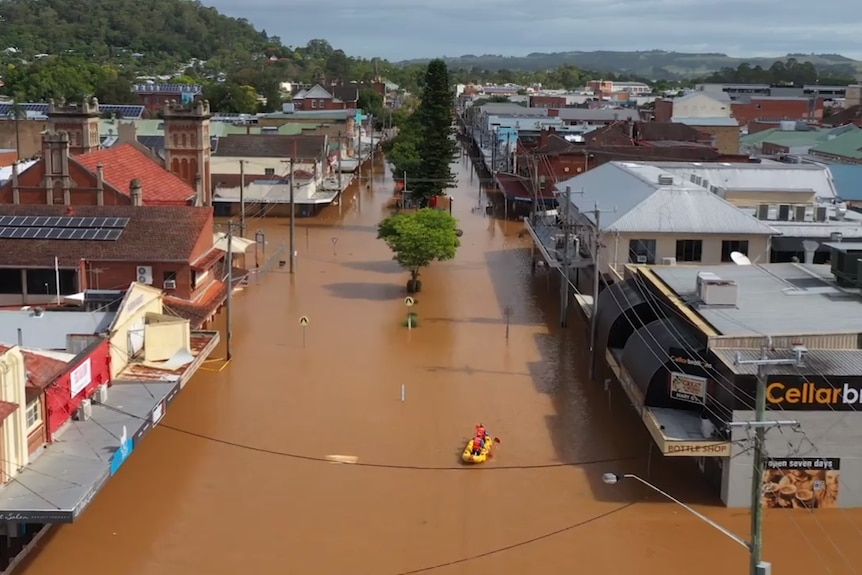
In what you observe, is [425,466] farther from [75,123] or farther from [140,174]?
[75,123]

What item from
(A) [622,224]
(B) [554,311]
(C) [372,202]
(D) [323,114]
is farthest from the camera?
(D) [323,114]

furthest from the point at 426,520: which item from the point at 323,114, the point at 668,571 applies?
the point at 323,114

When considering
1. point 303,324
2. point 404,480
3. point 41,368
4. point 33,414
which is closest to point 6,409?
point 33,414

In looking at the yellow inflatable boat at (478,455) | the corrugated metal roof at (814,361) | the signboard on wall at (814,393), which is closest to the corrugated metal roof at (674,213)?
the yellow inflatable boat at (478,455)

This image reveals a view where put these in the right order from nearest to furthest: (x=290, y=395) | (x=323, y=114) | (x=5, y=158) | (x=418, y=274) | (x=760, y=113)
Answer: (x=290, y=395) → (x=418, y=274) → (x=5, y=158) → (x=323, y=114) → (x=760, y=113)

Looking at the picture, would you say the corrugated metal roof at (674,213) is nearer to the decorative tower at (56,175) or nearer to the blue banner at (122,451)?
the decorative tower at (56,175)

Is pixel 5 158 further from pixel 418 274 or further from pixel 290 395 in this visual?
pixel 290 395
